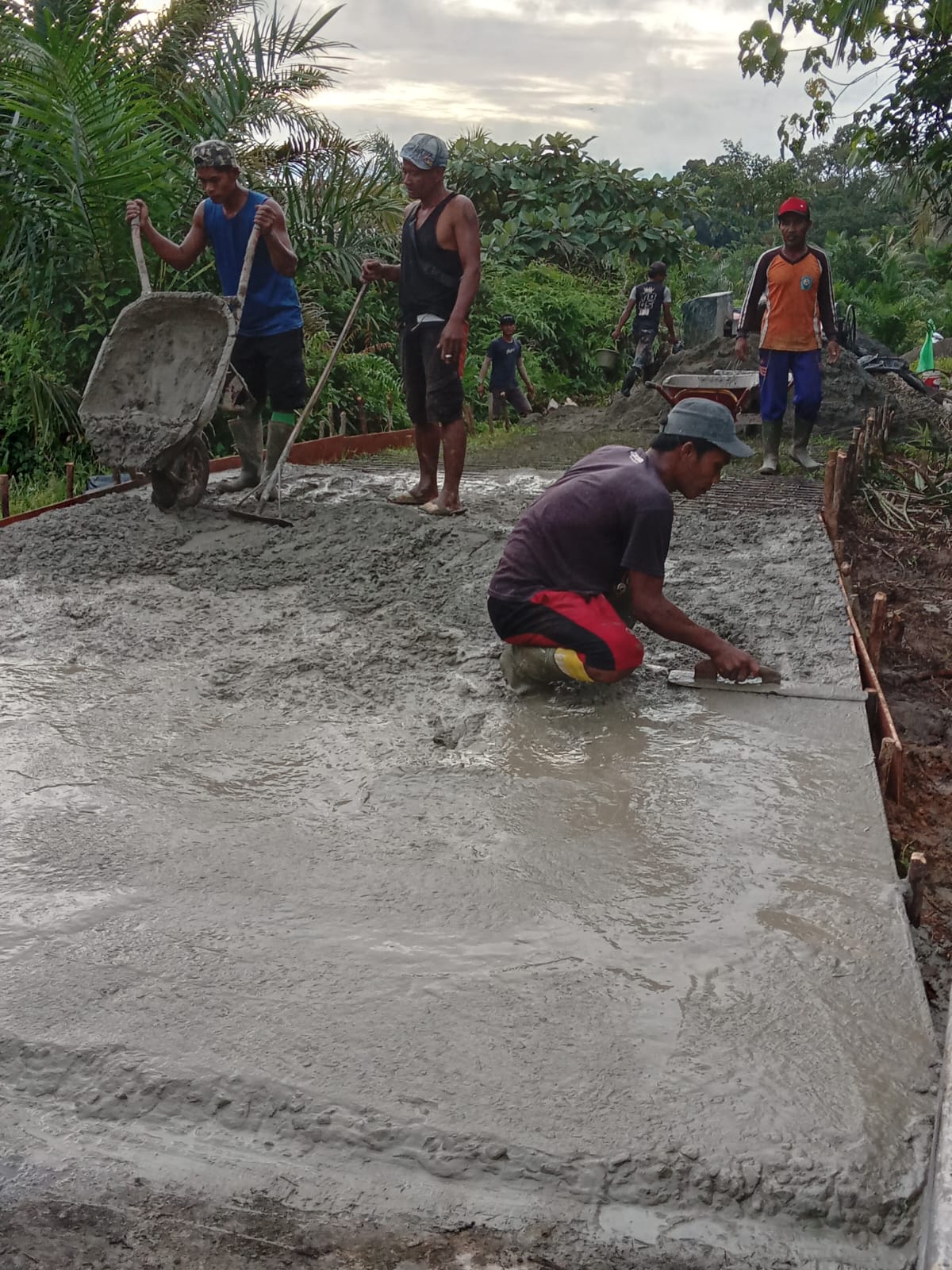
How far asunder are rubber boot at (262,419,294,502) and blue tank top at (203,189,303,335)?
456 millimetres

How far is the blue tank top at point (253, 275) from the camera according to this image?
558 cm

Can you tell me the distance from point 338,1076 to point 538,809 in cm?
106

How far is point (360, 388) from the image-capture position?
33.0 ft

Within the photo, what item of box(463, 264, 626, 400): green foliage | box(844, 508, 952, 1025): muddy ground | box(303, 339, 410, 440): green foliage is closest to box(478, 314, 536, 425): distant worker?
box(463, 264, 626, 400): green foliage

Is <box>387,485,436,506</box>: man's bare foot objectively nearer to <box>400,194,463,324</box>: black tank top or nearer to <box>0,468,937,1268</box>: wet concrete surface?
<box>400,194,463,324</box>: black tank top

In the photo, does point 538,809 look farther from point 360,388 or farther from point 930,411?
point 930,411

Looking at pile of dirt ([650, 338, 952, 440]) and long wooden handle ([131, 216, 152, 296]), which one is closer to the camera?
long wooden handle ([131, 216, 152, 296])

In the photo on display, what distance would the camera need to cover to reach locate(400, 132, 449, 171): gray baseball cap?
17.2 feet

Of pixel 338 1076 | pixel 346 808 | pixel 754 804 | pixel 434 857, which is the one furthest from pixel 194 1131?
pixel 754 804

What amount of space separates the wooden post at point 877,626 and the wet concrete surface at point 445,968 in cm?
46

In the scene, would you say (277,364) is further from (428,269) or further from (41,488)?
(41,488)

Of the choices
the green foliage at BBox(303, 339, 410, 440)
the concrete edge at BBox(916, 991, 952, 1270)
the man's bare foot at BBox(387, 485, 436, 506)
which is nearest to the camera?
the concrete edge at BBox(916, 991, 952, 1270)

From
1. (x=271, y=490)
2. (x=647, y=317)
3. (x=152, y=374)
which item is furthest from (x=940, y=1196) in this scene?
(x=647, y=317)

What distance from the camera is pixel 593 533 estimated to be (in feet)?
11.7
